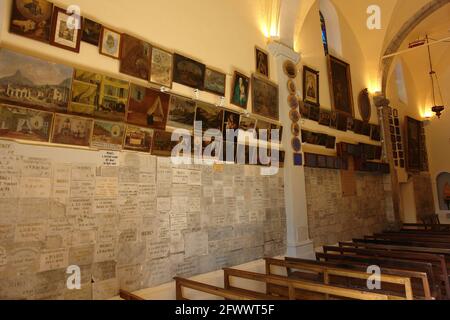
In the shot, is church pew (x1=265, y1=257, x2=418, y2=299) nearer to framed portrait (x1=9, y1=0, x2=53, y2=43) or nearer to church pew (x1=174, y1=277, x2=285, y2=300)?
church pew (x1=174, y1=277, x2=285, y2=300)

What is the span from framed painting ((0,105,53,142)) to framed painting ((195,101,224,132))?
1.87 m

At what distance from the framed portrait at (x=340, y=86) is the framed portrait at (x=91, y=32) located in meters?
5.53

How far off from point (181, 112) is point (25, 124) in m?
1.79

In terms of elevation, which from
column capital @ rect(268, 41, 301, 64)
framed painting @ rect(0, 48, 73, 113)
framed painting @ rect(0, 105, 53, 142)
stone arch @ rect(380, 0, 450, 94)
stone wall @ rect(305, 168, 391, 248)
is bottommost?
stone wall @ rect(305, 168, 391, 248)

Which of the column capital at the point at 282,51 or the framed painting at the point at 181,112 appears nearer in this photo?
the framed painting at the point at 181,112

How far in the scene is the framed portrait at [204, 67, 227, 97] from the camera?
4.46 m

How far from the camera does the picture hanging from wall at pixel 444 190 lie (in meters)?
11.6

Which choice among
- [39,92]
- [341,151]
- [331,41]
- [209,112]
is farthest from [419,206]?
[39,92]

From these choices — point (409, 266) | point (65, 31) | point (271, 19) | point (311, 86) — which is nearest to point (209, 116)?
point (65, 31)

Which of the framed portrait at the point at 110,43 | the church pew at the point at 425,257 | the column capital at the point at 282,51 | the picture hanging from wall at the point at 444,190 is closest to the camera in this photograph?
the framed portrait at the point at 110,43

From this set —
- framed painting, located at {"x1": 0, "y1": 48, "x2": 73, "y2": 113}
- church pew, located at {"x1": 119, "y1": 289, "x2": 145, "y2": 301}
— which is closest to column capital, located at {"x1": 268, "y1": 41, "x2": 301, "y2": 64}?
framed painting, located at {"x1": 0, "y1": 48, "x2": 73, "y2": 113}

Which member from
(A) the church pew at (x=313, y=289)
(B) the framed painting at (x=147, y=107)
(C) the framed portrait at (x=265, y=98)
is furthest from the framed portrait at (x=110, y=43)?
(A) the church pew at (x=313, y=289)

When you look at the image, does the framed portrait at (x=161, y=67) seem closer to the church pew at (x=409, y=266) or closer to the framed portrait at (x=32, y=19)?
the framed portrait at (x=32, y=19)
